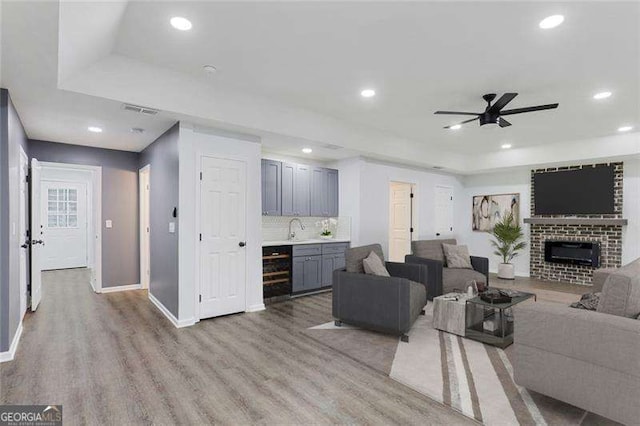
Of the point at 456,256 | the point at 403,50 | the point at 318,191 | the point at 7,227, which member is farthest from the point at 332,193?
the point at 7,227

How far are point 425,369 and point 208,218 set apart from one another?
2.86m

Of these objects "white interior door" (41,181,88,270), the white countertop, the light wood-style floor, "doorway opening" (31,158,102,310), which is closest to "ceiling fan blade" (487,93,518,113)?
the light wood-style floor

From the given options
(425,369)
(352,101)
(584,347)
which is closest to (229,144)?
(352,101)

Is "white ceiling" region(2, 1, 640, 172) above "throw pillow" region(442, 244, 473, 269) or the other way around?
above

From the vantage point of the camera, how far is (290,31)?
8.71ft

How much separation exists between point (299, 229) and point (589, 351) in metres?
4.58

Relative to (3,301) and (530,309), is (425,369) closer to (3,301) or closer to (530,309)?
(530,309)

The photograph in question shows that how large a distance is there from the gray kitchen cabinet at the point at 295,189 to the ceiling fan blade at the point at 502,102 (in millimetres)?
2939

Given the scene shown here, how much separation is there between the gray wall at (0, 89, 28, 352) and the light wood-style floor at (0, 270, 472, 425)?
0.34m

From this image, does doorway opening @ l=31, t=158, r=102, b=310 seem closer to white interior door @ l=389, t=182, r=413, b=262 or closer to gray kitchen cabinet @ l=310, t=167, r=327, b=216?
gray kitchen cabinet @ l=310, t=167, r=327, b=216

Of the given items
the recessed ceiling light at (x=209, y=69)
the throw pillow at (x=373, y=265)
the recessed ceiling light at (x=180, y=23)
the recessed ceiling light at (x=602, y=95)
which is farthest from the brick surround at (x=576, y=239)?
the recessed ceiling light at (x=180, y=23)

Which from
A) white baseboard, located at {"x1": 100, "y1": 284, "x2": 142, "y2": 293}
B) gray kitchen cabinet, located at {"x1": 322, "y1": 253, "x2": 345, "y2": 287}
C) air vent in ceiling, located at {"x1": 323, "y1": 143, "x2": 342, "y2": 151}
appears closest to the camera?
air vent in ceiling, located at {"x1": 323, "y1": 143, "x2": 342, "y2": 151}

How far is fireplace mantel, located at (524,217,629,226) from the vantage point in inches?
237

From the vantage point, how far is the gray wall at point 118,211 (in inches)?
219
